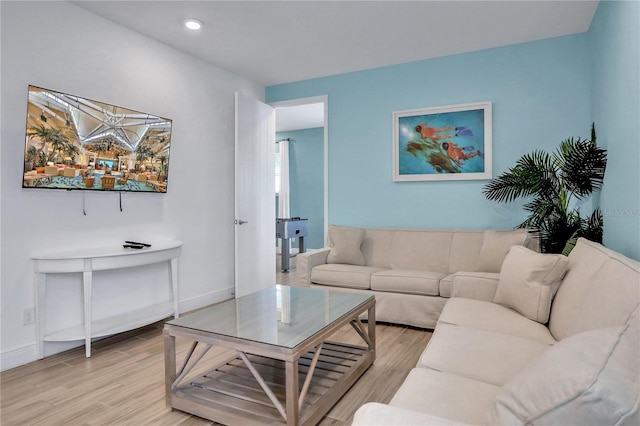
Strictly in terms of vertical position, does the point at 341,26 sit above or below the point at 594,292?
above

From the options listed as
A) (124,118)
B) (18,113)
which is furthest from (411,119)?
(18,113)

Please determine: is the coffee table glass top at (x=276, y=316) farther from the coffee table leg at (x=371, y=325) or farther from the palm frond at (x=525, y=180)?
the palm frond at (x=525, y=180)

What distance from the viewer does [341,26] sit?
10.9ft

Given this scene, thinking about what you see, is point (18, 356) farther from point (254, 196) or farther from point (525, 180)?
point (525, 180)

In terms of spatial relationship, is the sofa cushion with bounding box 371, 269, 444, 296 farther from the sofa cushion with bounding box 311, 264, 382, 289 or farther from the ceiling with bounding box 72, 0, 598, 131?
the ceiling with bounding box 72, 0, 598, 131

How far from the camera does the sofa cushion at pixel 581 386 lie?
73 centimetres

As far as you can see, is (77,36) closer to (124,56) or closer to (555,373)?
(124,56)

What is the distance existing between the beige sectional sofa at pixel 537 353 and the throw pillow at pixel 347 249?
4.76 ft

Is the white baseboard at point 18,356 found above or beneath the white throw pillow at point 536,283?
beneath

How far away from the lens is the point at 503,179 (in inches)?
134

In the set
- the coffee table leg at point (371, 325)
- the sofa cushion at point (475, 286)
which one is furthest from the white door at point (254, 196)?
the sofa cushion at point (475, 286)

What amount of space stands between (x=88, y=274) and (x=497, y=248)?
3.11 meters

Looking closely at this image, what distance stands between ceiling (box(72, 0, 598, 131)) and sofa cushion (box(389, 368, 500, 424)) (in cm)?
266

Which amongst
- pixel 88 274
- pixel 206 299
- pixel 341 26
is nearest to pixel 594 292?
pixel 341 26
